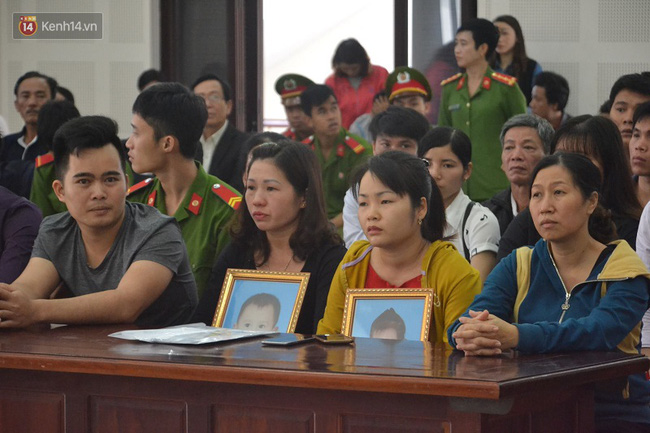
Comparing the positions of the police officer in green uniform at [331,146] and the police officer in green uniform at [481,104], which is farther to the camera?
the police officer in green uniform at [481,104]

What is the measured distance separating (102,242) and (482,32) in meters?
3.22

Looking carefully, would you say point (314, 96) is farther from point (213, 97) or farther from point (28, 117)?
point (28, 117)

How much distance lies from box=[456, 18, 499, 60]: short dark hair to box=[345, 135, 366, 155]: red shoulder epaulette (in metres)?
0.88

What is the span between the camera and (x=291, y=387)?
2.00 metres

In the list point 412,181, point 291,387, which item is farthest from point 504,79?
point 291,387

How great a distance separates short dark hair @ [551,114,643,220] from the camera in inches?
127

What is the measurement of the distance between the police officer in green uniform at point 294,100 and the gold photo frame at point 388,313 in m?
3.45

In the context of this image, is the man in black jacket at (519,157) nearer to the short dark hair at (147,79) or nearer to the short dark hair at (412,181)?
the short dark hair at (412,181)

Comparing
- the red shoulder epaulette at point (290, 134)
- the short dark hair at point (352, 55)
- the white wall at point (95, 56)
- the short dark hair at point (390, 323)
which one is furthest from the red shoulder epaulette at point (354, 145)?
the short dark hair at point (390, 323)

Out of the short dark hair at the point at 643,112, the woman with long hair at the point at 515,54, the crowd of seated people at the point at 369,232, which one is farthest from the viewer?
the woman with long hair at the point at 515,54

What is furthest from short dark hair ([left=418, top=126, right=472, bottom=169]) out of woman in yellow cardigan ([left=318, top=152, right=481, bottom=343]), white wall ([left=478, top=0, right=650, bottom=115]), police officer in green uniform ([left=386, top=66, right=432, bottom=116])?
white wall ([left=478, top=0, right=650, bottom=115])

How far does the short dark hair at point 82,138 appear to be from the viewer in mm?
2938

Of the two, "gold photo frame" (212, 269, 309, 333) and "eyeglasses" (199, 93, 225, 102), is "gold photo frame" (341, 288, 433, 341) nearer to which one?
"gold photo frame" (212, 269, 309, 333)

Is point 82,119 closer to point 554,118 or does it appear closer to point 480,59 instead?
point 480,59
